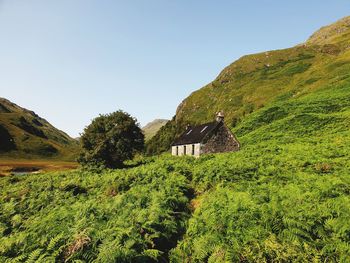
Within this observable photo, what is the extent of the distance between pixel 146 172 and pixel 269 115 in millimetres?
41704

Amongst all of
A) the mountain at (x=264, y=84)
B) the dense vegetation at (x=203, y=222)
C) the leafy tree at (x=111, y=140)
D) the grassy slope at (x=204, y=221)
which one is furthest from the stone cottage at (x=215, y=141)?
the dense vegetation at (x=203, y=222)

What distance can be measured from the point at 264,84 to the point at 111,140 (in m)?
90.9

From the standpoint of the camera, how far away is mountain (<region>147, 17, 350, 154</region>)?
8306 centimetres

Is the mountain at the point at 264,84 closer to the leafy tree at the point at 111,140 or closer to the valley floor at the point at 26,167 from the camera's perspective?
the leafy tree at the point at 111,140

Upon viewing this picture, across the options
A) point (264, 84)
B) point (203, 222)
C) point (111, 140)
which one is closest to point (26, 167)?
point (111, 140)

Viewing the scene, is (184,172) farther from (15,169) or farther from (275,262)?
(15,169)

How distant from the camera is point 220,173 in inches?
855

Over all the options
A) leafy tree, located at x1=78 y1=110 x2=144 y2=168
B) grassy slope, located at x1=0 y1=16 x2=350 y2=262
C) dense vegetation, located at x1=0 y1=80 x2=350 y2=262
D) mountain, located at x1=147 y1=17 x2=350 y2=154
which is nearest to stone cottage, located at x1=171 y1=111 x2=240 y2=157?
leafy tree, located at x1=78 y1=110 x2=144 y2=168

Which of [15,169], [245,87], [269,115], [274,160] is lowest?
[15,169]

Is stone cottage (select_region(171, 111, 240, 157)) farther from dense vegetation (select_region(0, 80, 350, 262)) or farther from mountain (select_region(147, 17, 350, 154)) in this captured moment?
dense vegetation (select_region(0, 80, 350, 262))

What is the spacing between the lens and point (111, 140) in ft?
147

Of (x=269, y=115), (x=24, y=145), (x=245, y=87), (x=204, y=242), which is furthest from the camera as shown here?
(x=24, y=145)

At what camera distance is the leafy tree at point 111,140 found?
4425 centimetres

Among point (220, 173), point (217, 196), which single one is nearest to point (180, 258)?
point (217, 196)
